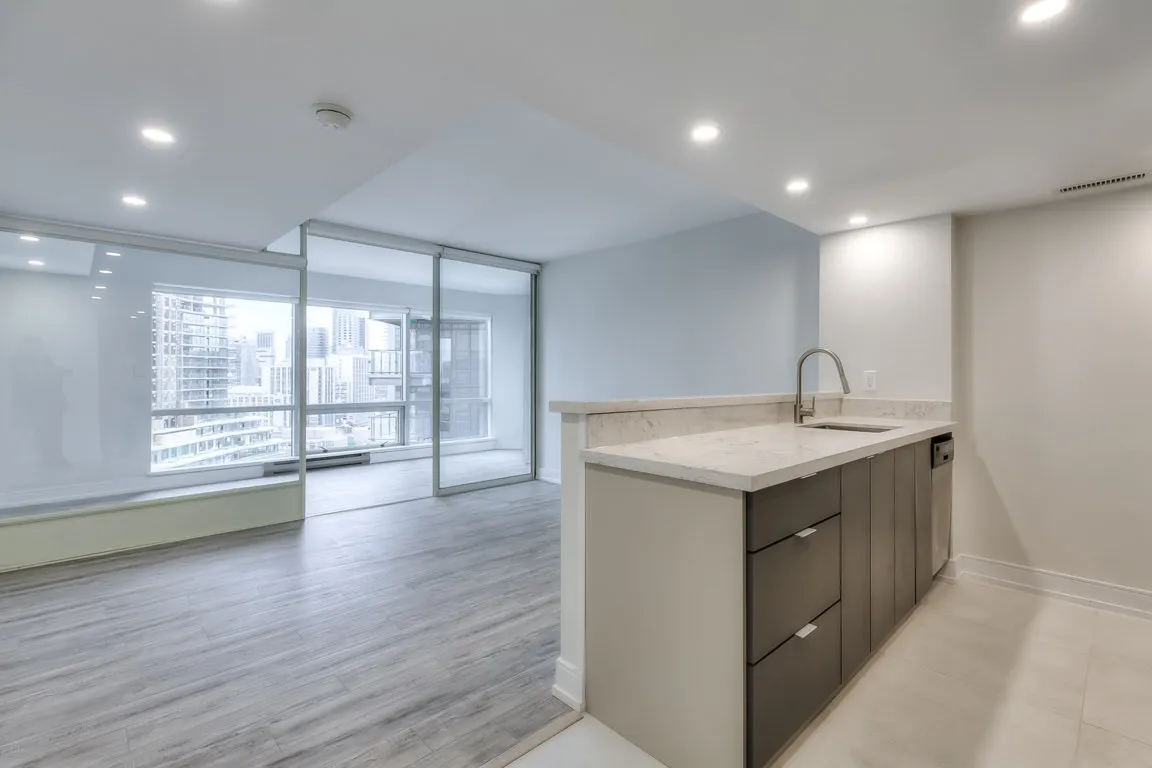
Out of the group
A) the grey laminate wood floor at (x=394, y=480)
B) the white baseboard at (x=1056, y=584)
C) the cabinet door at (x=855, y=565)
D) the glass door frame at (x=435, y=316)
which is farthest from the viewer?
the grey laminate wood floor at (x=394, y=480)

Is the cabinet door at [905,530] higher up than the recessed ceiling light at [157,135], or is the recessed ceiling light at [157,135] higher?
the recessed ceiling light at [157,135]

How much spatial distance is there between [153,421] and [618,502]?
3946 millimetres

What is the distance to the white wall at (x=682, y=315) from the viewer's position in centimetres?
394

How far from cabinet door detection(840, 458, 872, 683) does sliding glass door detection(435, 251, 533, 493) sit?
414 centimetres

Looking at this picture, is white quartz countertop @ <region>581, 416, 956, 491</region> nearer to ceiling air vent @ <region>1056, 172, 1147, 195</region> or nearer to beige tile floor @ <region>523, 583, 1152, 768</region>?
beige tile floor @ <region>523, 583, 1152, 768</region>

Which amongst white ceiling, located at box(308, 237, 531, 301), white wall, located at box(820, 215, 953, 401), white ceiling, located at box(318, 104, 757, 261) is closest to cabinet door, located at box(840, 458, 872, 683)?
white wall, located at box(820, 215, 953, 401)

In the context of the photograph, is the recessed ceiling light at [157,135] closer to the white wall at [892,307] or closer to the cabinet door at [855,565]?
the cabinet door at [855,565]

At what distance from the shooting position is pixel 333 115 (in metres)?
1.95

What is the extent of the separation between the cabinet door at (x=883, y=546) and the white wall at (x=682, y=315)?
184cm

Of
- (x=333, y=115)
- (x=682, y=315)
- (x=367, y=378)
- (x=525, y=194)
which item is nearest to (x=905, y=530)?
(x=682, y=315)

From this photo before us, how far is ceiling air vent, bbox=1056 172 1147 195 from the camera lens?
2.44 meters

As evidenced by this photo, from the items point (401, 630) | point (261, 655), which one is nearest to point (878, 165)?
point (401, 630)

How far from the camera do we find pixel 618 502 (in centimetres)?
171

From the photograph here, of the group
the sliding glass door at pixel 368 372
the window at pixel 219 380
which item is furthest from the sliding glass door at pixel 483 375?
the window at pixel 219 380
